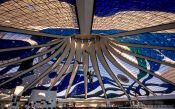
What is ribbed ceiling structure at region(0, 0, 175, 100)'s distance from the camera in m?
18.9

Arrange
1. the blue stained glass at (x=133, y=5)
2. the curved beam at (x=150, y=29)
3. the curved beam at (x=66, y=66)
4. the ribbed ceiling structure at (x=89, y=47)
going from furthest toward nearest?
the curved beam at (x=66, y=66) < the curved beam at (x=150, y=29) < the ribbed ceiling structure at (x=89, y=47) < the blue stained glass at (x=133, y=5)

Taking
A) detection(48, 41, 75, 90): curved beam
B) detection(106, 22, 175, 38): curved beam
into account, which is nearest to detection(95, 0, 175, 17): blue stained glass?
detection(106, 22, 175, 38): curved beam

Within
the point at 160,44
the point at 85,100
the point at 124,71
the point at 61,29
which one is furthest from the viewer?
the point at 85,100

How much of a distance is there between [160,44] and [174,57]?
219 cm

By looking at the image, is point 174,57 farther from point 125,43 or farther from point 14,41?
point 14,41

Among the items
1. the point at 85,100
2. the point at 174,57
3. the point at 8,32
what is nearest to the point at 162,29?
the point at 174,57

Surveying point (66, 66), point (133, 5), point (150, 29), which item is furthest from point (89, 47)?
point (133, 5)

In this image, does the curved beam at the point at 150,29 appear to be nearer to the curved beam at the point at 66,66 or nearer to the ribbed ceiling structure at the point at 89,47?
the ribbed ceiling structure at the point at 89,47

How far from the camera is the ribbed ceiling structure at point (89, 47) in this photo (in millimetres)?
18906

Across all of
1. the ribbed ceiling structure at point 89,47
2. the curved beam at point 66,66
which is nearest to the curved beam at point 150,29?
the ribbed ceiling structure at point 89,47

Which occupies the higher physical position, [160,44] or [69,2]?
[69,2]

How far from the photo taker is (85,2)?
17031 millimetres

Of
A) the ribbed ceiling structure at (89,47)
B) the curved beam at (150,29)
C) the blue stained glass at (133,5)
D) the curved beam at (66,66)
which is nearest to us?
the blue stained glass at (133,5)

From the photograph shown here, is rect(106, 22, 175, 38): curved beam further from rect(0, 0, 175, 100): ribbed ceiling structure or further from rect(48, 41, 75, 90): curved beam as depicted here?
rect(48, 41, 75, 90): curved beam
